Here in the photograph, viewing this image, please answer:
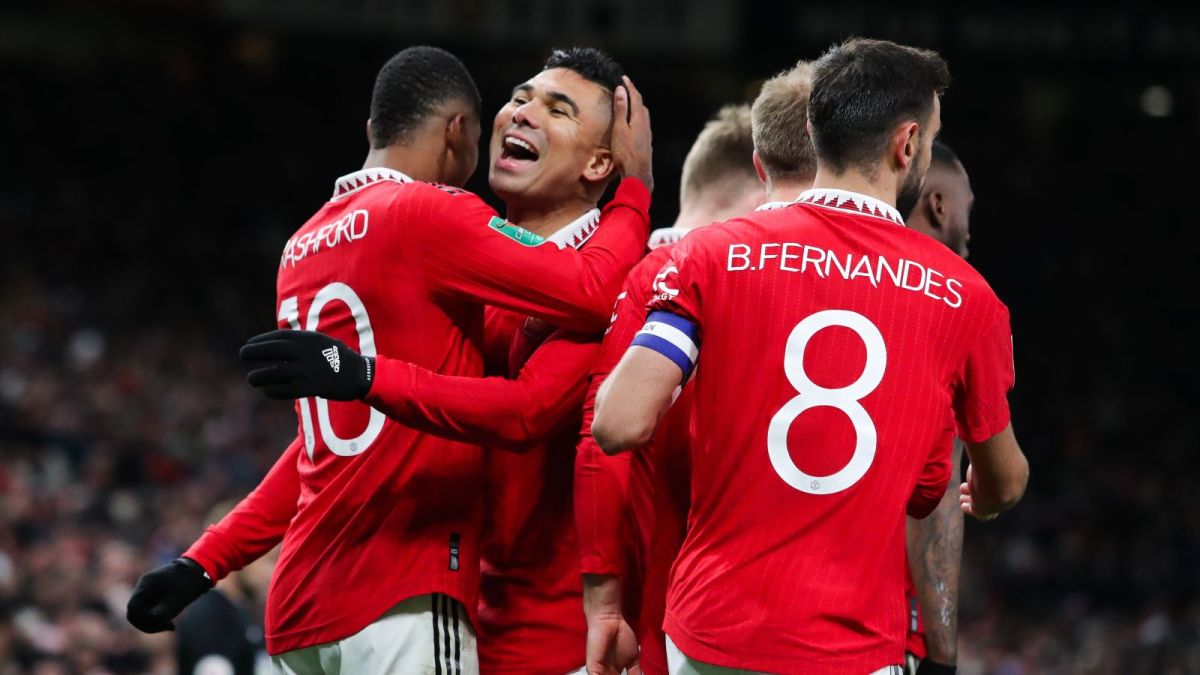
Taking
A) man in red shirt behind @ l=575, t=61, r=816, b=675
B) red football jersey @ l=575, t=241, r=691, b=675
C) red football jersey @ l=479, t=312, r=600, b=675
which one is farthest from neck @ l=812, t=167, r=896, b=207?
red football jersey @ l=479, t=312, r=600, b=675

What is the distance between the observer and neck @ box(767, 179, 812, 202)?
10.5 ft

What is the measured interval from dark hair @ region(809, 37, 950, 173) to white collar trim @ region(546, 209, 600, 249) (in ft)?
2.71

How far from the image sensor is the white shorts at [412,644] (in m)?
3.18

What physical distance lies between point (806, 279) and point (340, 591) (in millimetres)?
1294

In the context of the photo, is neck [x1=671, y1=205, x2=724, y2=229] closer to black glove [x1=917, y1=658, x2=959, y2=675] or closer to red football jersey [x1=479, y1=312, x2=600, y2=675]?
red football jersey [x1=479, y1=312, x2=600, y2=675]

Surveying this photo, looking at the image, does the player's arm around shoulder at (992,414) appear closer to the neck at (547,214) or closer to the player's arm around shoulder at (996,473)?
the player's arm around shoulder at (996,473)

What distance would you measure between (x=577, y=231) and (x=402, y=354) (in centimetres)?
55

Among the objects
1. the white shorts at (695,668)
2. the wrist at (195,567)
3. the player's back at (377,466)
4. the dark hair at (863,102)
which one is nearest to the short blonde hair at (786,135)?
the dark hair at (863,102)

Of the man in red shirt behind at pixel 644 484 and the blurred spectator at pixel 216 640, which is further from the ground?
the man in red shirt behind at pixel 644 484

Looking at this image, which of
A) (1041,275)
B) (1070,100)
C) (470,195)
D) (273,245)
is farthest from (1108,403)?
(470,195)

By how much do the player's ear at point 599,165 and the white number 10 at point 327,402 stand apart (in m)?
0.67

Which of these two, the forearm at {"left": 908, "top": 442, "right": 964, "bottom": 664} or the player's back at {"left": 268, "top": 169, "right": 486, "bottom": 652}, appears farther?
the forearm at {"left": 908, "top": 442, "right": 964, "bottom": 664}

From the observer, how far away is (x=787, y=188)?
126 inches

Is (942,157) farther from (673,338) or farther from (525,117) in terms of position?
(673,338)
